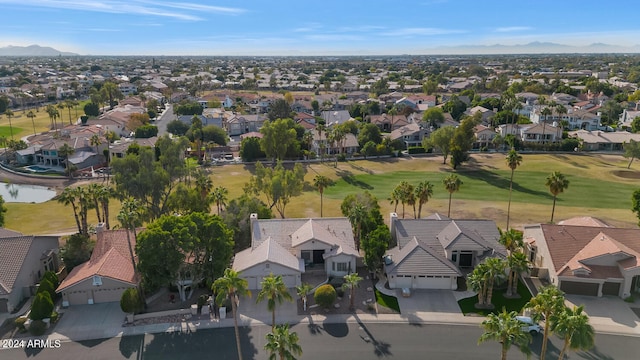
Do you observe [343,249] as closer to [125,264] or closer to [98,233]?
[125,264]

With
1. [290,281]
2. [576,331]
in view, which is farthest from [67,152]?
[576,331]

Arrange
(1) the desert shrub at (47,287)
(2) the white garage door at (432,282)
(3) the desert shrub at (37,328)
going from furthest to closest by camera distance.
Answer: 1. (2) the white garage door at (432,282)
2. (1) the desert shrub at (47,287)
3. (3) the desert shrub at (37,328)

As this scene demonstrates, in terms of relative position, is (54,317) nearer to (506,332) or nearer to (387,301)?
(387,301)

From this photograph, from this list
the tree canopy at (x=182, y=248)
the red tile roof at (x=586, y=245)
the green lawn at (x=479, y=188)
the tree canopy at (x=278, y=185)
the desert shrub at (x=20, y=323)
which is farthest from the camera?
the green lawn at (x=479, y=188)

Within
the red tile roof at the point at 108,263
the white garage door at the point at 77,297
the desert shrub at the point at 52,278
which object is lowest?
the white garage door at the point at 77,297

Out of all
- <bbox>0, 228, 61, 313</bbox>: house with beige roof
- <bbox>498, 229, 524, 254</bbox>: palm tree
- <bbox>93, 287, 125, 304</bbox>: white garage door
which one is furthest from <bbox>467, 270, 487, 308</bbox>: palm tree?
<bbox>0, 228, 61, 313</bbox>: house with beige roof

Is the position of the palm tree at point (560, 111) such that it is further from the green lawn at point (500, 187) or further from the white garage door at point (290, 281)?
the white garage door at point (290, 281)

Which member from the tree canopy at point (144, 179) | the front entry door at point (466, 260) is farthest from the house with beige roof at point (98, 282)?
the front entry door at point (466, 260)

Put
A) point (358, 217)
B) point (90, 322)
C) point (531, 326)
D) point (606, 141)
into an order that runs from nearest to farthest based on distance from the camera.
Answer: point (531, 326) → point (90, 322) → point (358, 217) → point (606, 141)
